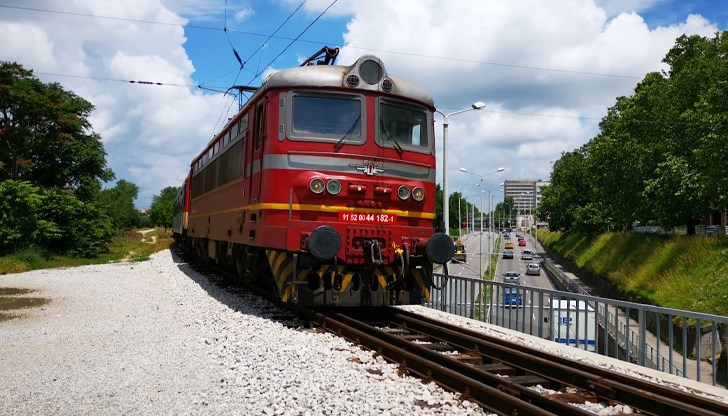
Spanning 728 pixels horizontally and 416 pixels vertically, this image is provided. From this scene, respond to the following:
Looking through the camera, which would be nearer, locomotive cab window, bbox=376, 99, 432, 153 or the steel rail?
the steel rail

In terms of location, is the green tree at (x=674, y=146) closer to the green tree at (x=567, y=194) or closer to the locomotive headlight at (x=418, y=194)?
the locomotive headlight at (x=418, y=194)

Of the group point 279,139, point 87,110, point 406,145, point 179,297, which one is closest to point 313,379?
point 279,139

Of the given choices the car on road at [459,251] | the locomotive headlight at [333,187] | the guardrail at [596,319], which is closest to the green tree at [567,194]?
the car on road at [459,251]

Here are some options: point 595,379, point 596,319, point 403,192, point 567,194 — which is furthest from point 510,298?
point 567,194

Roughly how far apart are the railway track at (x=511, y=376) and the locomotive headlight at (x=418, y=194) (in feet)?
6.72

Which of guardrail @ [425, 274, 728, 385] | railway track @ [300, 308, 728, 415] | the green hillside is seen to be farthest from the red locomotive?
the green hillside

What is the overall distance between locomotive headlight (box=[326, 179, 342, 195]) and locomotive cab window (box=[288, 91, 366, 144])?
71 cm

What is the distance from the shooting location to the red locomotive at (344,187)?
376 inches

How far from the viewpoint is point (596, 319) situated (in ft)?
28.6

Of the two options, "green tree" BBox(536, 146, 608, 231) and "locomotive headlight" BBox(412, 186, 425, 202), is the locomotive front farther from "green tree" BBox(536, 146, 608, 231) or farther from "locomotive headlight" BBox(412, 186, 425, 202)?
"green tree" BBox(536, 146, 608, 231)

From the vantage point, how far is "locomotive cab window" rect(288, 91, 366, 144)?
9797 millimetres

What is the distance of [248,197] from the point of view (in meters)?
11.1

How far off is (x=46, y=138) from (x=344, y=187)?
1218 inches

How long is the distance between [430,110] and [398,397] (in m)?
6.40
